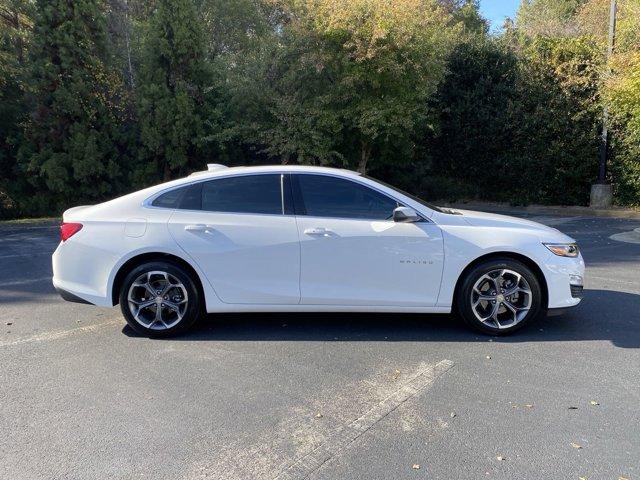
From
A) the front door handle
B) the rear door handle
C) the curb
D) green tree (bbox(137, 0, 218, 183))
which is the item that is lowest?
the curb

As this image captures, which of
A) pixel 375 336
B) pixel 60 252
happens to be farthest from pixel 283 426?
pixel 60 252

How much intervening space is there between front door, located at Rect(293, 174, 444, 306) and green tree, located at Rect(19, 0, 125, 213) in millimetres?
12674

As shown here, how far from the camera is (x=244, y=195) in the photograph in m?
4.86

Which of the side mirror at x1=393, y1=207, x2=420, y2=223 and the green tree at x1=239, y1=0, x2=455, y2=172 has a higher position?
the green tree at x1=239, y1=0, x2=455, y2=172

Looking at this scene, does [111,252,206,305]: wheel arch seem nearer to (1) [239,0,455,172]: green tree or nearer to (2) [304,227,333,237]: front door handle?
(2) [304,227,333,237]: front door handle

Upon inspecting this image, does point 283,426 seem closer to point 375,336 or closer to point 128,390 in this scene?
point 128,390

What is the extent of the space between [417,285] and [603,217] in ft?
41.4

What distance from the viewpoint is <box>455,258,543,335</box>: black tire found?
4.71m

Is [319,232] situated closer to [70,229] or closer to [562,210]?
[70,229]

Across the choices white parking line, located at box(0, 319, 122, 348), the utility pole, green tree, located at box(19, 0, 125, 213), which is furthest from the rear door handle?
the utility pole

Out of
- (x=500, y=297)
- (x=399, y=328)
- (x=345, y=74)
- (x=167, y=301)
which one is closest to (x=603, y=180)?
(x=345, y=74)

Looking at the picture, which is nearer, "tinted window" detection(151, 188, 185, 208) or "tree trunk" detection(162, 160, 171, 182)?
"tinted window" detection(151, 188, 185, 208)

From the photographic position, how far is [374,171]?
1866 cm

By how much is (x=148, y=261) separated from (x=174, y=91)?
12.4 meters
